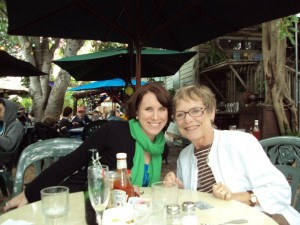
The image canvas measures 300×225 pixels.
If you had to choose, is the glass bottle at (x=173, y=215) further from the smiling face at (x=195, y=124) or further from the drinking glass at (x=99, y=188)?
the smiling face at (x=195, y=124)

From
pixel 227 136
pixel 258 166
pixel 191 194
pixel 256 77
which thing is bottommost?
pixel 191 194

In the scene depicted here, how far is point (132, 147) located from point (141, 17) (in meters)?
1.98

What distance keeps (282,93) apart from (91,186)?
585 centimetres

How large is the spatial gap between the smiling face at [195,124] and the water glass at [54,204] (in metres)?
1.11

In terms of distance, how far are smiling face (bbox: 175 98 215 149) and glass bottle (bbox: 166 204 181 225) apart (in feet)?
3.16

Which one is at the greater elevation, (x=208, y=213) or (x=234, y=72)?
(x=234, y=72)

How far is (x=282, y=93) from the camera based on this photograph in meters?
6.28

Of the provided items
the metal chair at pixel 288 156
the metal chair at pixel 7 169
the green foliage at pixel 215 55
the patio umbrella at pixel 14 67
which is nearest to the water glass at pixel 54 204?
the metal chair at pixel 288 156

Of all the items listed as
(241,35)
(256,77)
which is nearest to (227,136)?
(256,77)

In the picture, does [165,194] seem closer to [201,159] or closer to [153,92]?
[201,159]

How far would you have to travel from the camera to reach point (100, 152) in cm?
219

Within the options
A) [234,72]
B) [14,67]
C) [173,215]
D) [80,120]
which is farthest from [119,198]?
[80,120]

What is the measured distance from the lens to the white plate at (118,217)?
1126 millimetres

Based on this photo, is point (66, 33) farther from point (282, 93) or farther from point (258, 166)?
point (282, 93)
